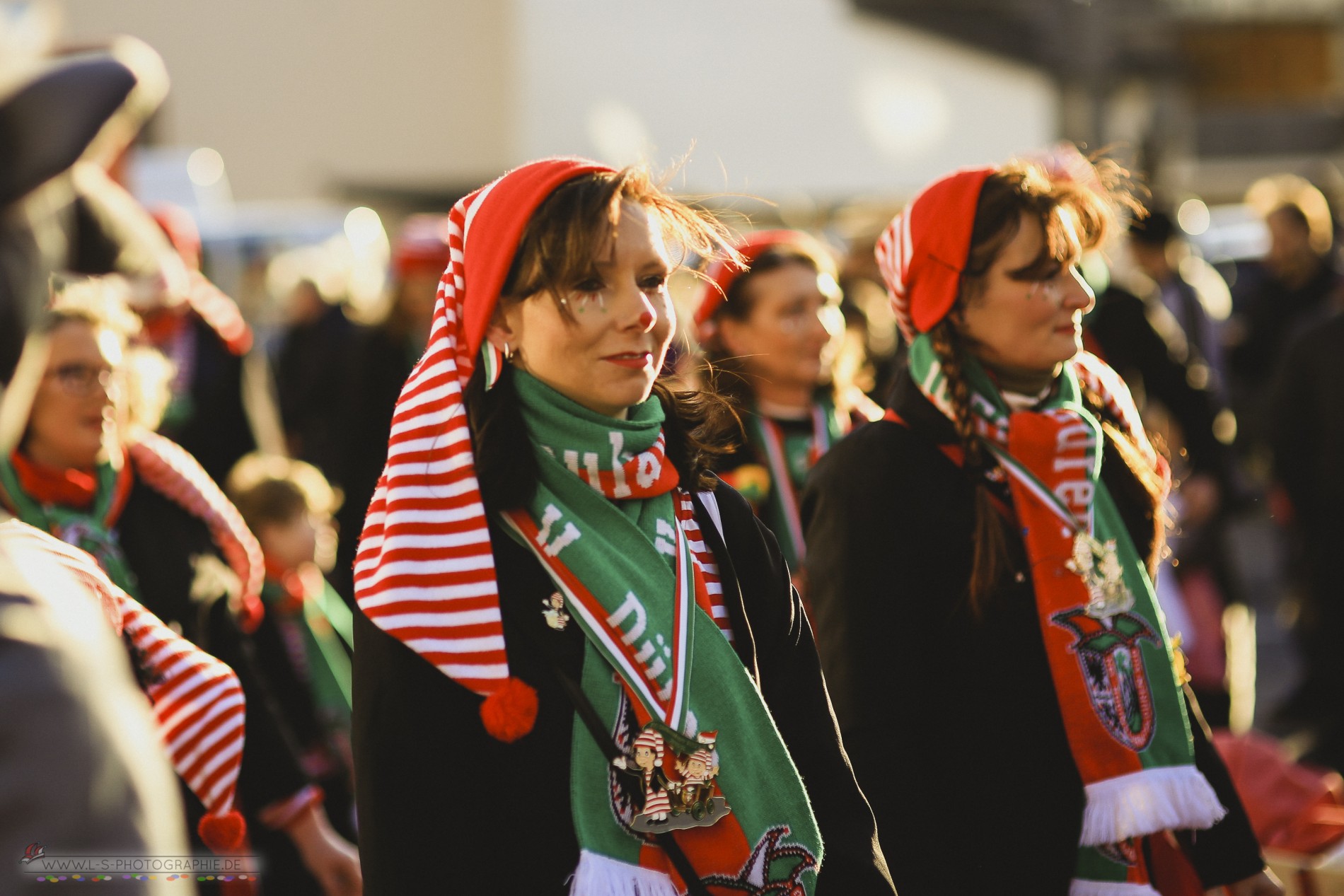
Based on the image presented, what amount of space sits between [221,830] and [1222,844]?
1.88 metres

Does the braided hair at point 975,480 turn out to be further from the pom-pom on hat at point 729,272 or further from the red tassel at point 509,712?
the pom-pom on hat at point 729,272

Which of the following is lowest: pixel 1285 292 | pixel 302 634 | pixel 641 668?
pixel 302 634

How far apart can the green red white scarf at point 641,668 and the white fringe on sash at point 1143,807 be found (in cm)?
76

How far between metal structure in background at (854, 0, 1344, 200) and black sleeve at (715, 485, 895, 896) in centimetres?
1679

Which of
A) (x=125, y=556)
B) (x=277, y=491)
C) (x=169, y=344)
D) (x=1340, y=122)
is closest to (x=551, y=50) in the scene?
(x=1340, y=122)

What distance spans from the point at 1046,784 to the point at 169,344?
5000 mm

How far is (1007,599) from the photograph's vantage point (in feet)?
9.40

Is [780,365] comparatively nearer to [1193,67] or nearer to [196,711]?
[196,711]

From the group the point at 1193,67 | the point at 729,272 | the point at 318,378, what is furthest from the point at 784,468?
the point at 1193,67

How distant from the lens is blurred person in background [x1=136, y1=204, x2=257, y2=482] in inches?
256

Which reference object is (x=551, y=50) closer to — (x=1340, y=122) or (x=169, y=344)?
(x=1340, y=122)

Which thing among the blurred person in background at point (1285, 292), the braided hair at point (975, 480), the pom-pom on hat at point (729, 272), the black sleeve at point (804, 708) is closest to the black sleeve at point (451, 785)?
the black sleeve at point (804, 708)

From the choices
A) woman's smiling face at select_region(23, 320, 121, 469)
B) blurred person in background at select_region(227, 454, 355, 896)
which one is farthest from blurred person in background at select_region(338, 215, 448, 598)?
woman's smiling face at select_region(23, 320, 121, 469)

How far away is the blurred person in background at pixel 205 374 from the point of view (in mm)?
6500
